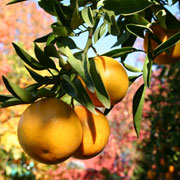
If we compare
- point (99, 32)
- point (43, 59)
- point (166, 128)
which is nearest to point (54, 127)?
point (43, 59)

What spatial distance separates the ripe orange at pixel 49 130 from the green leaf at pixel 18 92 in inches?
0.7

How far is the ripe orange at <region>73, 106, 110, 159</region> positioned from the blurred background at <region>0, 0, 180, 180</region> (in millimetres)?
1114

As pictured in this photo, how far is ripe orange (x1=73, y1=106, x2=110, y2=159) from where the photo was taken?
1.47 feet

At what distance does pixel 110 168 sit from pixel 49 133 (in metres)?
4.77

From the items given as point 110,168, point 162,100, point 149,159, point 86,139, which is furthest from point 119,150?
point 86,139

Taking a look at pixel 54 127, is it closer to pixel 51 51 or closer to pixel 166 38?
pixel 51 51

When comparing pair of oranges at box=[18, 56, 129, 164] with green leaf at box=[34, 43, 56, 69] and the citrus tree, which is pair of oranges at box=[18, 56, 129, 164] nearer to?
green leaf at box=[34, 43, 56, 69]

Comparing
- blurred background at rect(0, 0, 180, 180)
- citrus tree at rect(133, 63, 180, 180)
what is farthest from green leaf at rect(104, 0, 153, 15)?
citrus tree at rect(133, 63, 180, 180)

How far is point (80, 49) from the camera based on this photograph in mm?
490

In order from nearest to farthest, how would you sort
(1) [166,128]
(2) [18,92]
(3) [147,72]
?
(2) [18,92]
(3) [147,72]
(1) [166,128]

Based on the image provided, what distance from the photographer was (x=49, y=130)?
0.40m

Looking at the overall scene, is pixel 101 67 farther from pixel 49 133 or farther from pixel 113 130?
pixel 113 130

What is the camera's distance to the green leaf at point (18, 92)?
36 cm

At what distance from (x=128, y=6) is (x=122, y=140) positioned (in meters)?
5.14
